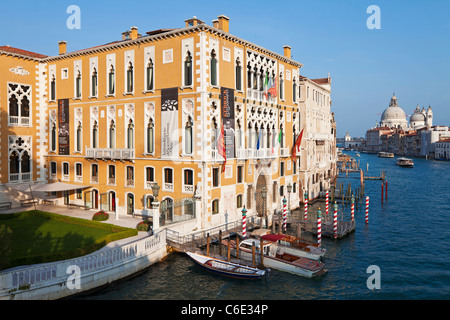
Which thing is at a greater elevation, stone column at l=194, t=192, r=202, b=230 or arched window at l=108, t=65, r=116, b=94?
arched window at l=108, t=65, r=116, b=94

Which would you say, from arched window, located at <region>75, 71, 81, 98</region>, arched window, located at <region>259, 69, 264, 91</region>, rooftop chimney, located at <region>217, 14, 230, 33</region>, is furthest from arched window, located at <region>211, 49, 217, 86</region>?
arched window, located at <region>75, 71, 81, 98</region>

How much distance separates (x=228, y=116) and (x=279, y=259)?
1126cm

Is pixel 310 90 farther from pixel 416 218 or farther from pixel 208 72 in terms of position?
pixel 208 72

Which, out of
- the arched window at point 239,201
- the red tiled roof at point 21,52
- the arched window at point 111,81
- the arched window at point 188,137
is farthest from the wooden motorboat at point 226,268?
the red tiled roof at point 21,52

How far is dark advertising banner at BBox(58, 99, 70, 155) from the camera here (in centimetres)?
3462

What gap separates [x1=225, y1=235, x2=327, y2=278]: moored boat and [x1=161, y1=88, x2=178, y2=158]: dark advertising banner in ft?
27.3

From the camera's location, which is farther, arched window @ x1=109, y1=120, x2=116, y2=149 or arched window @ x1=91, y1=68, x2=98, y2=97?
arched window @ x1=91, y1=68, x2=98, y2=97

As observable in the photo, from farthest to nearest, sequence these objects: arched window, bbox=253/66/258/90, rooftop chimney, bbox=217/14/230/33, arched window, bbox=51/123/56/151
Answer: arched window, bbox=51/123/56/151
arched window, bbox=253/66/258/90
rooftop chimney, bbox=217/14/230/33

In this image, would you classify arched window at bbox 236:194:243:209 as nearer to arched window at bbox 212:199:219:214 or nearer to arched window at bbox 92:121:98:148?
arched window at bbox 212:199:219:214

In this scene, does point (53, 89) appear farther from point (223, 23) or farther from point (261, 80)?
point (261, 80)

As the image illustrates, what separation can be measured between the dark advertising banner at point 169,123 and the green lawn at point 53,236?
6.89 meters

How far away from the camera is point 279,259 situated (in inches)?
907

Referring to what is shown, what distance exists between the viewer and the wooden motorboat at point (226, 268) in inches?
824

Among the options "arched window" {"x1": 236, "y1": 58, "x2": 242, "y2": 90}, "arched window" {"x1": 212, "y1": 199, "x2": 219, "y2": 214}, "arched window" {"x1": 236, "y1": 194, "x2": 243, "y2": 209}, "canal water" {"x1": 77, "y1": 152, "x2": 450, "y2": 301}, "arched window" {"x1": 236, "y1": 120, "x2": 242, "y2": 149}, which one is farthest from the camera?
"arched window" {"x1": 236, "y1": 194, "x2": 243, "y2": 209}
